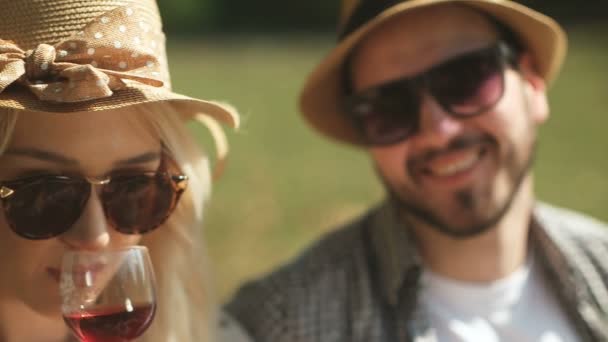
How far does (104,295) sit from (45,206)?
28 cm

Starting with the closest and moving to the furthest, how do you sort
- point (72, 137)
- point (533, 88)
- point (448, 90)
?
1. point (72, 137)
2. point (448, 90)
3. point (533, 88)

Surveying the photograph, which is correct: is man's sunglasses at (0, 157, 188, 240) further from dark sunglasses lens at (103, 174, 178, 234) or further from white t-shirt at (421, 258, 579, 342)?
white t-shirt at (421, 258, 579, 342)

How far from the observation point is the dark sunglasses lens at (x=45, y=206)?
227 cm

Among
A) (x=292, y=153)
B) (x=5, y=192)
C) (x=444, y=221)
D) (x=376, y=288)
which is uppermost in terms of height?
(x=5, y=192)

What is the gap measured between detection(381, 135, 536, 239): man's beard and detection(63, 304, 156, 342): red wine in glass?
144cm

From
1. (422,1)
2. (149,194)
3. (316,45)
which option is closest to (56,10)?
(149,194)

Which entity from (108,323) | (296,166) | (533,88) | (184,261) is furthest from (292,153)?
(108,323)

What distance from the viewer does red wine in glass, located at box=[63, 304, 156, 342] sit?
7.38 ft

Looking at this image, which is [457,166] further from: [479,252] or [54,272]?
[54,272]

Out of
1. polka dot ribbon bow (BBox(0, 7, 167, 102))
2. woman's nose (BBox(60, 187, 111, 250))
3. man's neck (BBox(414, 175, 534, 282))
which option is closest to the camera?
polka dot ribbon bow (BBox(0, 7, 167, 102))

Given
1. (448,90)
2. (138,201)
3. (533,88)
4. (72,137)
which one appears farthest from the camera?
(533,88)

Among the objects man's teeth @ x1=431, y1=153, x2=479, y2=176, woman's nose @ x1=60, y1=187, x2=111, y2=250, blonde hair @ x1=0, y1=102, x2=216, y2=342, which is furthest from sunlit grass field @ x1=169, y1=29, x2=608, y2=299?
man's teeth @ x1=431, y1=153, x2=479, y2=176

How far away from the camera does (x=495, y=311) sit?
11.0 ft

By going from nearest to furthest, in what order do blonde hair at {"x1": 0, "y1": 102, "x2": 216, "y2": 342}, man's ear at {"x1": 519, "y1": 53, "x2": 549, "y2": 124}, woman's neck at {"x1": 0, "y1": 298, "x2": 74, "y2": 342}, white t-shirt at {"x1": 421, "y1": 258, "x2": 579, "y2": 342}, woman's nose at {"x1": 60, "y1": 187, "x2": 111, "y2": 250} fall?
woman's nose at {"x1": 60, "y1": 187, "x2": 111, "y2": 250} → woman's neck at {"x1": 0, "y1": 298, "x2": 74, "y2": 342} → blonde hair at {"x1": 0, "y1": 102, "x2": 216, "y2": 342} → white t-shirt at {"x1": 421, "y1": 258, "x2": 579, "y2": 342} → man's ear at {"x1": 519, "y1": 53, "x2": 549, "y2": 124}
